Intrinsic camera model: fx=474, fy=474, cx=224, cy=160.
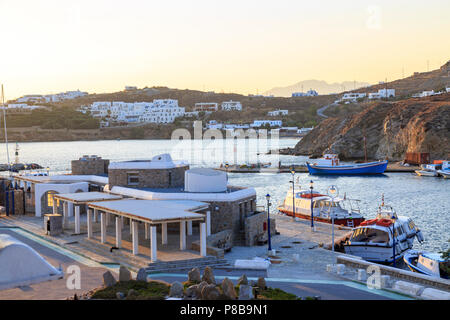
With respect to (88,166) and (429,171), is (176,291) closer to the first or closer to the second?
(88,166)

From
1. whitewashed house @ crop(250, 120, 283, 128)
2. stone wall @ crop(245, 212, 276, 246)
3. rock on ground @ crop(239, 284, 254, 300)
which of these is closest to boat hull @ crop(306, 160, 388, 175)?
stone wall @ crop(245, 212, 276, 246)

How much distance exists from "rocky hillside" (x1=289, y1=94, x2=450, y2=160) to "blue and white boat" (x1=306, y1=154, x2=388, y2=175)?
15888mm

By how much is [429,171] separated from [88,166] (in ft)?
178

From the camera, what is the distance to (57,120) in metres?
190

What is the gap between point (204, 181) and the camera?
2545 centimetres

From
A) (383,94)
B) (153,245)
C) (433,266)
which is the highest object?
(383,94)

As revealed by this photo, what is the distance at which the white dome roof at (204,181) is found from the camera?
83.5 feet

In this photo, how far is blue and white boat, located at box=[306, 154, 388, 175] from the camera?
75.2 m

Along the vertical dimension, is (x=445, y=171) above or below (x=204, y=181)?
below

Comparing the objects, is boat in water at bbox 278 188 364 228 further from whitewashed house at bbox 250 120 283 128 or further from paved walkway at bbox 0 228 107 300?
whitewashed house at bbox 250 120 283 128

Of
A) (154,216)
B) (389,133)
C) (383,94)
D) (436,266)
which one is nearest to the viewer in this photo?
(154,216)

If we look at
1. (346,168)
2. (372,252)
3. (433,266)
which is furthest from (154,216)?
(346,168)
